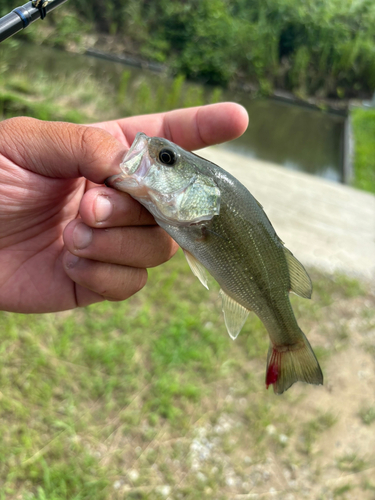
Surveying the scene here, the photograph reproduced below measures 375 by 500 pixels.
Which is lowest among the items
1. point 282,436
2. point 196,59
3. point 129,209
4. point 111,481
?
point 196,59

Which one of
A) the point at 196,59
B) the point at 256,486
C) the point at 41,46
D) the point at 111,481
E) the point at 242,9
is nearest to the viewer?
the point at 111,481

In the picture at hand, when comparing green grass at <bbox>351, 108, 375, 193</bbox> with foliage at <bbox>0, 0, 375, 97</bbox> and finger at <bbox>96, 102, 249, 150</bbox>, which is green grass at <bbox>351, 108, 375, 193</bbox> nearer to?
foliage at <bbox>0, 0, 375, 97</bbox>

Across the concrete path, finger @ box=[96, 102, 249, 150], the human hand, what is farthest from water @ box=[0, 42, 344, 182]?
the human hand

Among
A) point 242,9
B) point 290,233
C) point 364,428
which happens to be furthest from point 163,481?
point 242,9

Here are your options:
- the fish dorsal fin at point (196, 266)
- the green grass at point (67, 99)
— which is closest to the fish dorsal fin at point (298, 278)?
the fish dorsal fin at point (196, 266)

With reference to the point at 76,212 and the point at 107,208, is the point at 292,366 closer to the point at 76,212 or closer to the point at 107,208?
the point at 107,208

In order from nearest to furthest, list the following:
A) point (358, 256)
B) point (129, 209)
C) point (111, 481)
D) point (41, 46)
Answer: point (129, 209)
point (111, 481)
point (358, 256)
point (41, 46)

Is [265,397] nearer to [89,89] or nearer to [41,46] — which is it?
[89,89]
